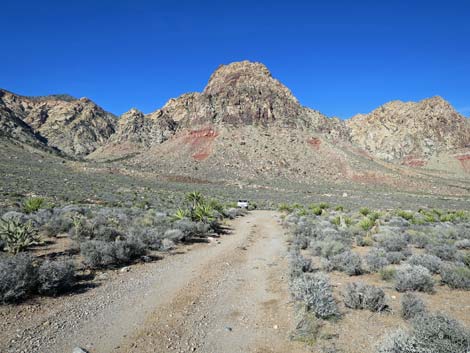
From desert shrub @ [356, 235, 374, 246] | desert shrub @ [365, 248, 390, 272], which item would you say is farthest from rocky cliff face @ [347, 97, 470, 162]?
desert shrub @ [365, 248, 390, 272]

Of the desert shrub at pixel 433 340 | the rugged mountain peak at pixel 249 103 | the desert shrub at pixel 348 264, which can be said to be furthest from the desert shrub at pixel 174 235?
the rugged mountain peak at pixel 249 103

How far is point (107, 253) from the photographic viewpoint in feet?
30.1

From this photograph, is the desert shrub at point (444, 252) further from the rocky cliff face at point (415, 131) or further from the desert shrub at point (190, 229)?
the rocky cliff face at point (415, 131)

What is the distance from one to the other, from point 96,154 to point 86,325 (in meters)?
134

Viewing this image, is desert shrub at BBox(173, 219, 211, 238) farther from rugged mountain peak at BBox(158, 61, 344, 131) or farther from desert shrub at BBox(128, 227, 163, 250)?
rugged mountain peak at BBox(158, 61, 344, 131)

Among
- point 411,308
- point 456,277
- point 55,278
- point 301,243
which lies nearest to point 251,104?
point 301,243

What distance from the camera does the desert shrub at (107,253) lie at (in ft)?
29.3

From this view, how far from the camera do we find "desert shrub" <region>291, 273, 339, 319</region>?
605cm

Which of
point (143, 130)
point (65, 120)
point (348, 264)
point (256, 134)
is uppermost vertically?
point (65, 120)

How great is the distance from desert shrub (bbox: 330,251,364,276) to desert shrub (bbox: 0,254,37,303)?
26.2 feet

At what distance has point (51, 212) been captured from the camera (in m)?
15.6

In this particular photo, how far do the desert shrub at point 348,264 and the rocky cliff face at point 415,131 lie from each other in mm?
138564

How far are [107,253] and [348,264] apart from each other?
24.1ft

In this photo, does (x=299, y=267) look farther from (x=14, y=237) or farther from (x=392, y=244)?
(x=14, y=237)
